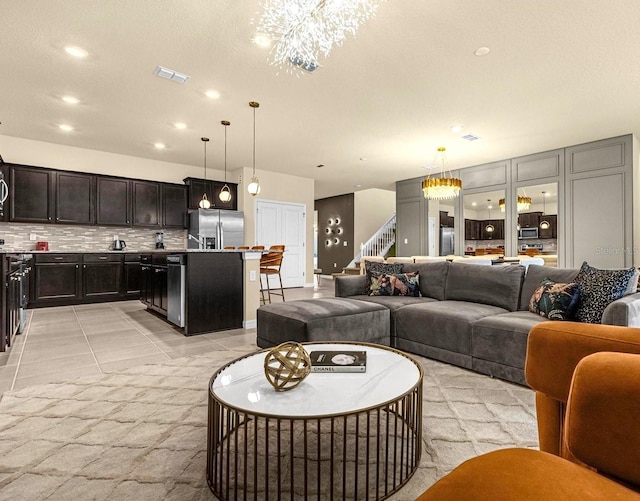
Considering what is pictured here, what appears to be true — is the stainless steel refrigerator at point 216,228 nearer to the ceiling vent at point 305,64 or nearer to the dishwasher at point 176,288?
the dishwasher at point 176,288

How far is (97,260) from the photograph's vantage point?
6.10m

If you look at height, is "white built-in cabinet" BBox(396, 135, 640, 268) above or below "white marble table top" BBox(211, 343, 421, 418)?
above

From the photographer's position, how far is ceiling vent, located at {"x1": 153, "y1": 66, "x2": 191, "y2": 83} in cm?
371

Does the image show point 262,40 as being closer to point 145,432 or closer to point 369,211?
point 145,432

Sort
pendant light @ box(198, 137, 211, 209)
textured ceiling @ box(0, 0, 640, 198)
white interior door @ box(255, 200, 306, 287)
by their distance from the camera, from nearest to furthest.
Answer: textured ceiling @ box(0, 0, 640, 198) → pendant light @ box(198, 137, 211, 209) → white interior door @ box(255, 200, 306, 287)

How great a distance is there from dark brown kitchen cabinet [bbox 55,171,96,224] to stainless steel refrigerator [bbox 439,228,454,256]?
7.40 metres

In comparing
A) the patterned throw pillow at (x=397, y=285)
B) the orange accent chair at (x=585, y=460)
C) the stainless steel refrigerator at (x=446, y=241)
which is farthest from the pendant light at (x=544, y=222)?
the orange accent chair at (x=585, y=460)

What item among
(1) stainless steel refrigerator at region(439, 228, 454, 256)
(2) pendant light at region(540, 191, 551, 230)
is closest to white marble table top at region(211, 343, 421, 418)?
(2) pendant light at region(540, 191, 551, 230)

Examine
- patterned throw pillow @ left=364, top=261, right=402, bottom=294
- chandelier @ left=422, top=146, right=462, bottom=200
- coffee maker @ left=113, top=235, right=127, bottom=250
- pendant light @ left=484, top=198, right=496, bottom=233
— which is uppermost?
chandelier @ left=422, top=146, right=462, bottom=200

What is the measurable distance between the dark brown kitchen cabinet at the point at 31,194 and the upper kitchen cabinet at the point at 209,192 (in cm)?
230

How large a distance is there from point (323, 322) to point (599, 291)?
186cm

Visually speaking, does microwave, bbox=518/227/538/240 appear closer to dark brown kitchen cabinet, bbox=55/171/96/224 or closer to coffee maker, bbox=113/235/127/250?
coffee maker, bbox=113/235/127/250

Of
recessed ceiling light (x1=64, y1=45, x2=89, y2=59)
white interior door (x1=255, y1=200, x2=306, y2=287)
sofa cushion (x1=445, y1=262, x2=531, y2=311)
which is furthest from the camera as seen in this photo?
white interior door (x1=255, y1=200, x2=306, y2=287)

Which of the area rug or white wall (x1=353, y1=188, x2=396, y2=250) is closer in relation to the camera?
the area rug
